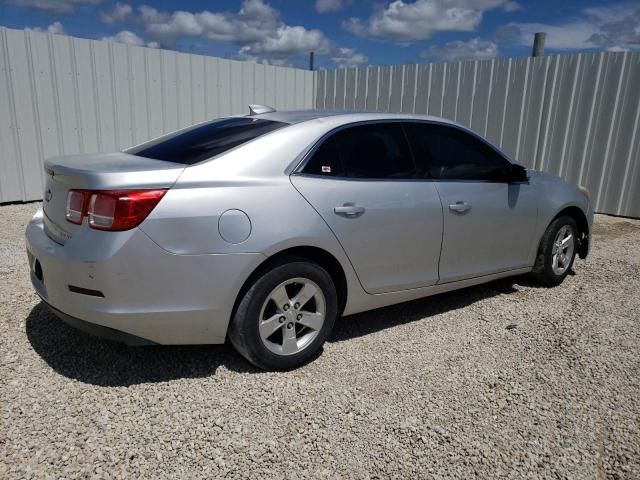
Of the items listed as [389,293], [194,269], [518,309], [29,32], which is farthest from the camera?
[29,32]

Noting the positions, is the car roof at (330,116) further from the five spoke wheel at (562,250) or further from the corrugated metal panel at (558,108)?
the corrugated metal panel at (558,108)

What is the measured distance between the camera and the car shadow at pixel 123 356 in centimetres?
311

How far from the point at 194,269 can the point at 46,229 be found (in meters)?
1.03

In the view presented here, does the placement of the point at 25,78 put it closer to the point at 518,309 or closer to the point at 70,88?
the point at 70,88

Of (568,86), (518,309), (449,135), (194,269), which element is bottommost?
(518,309)

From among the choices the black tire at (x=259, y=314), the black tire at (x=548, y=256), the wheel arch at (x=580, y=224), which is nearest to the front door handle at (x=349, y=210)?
the black tire at (x=259, y=314)

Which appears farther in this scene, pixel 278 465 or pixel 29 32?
pixel 29 32

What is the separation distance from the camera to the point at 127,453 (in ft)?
7.94

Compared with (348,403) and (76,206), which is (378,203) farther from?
(76,206)

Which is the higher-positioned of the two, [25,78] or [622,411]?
[25,78]

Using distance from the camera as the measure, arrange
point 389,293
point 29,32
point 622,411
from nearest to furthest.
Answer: point 622,411 → point 389,293 → point 29,32

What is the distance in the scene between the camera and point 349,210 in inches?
128

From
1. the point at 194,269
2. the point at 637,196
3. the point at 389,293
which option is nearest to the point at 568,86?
the point at 637,196

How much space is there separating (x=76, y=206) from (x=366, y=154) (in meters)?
1.83
